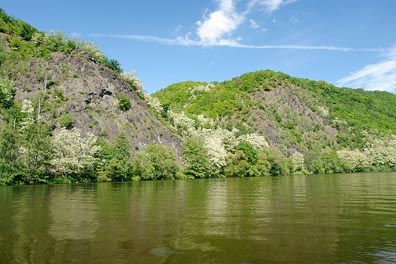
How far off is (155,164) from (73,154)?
74.1 feet

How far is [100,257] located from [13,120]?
8918cm

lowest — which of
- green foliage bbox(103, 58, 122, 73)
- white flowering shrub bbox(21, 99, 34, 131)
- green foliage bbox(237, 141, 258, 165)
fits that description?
green foliage bbox(237, 141, 258, 165)

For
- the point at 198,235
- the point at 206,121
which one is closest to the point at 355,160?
the point at 206,121

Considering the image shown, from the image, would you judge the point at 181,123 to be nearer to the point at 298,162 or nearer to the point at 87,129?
the point at 87,129

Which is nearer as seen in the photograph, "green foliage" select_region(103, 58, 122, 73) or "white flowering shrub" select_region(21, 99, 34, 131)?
"white flowering shrub" select_region(21, 99, 34, 131)

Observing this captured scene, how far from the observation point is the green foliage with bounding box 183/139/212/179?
366 ft

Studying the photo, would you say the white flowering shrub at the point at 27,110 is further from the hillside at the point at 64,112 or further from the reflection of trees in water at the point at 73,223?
the reflection of trees in water at the point at 73,223

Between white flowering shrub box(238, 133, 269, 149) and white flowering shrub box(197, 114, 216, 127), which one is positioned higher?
white flowering shrub box(197, 114, 216, 127)

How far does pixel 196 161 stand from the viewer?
112562mm

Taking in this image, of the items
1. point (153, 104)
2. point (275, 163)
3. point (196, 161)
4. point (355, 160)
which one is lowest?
point (275, 163)

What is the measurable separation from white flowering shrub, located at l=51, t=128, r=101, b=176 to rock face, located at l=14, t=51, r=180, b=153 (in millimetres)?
15252

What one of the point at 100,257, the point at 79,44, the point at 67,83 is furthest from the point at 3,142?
the point at 79,44

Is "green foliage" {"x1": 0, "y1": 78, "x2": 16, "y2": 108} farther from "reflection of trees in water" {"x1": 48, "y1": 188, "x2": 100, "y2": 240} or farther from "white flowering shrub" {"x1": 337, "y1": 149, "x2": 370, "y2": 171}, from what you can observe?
"white flowering shrub" {"x1": 337, "y1": 149, "x2": 370, "y2": 171}

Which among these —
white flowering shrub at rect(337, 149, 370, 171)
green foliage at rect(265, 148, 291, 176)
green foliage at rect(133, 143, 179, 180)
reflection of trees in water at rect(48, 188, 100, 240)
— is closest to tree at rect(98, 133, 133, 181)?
green foliage at rect(133, 143, 179, 180)
